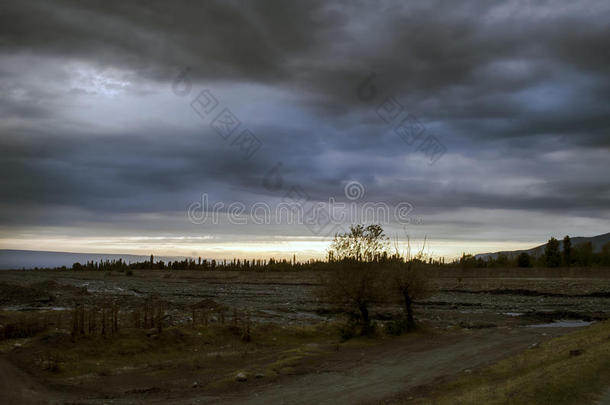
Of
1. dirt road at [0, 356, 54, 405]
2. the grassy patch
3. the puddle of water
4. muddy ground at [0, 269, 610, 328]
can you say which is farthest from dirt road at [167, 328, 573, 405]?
the puddle of water

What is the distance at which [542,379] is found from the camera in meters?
15.1

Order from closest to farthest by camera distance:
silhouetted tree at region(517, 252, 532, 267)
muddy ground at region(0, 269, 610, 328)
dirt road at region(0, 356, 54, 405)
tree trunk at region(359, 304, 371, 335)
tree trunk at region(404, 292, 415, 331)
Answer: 1. dirt road at region(0, 356, 54, 405)
2. tree trunk at region(359, 304, 371, 335)
3. tree trunk at region(404, 292, 415, 331)
4. muddy ground at region(0, 269, 610, 328)
5. silhouetted tree at region(517, 252, 532, 267)

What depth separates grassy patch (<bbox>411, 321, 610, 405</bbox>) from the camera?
45.2 ft

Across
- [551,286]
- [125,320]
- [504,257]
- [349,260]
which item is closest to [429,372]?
[349,260]

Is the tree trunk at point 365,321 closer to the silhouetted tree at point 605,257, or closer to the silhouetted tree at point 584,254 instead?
the silhouetted tree at point 605,257

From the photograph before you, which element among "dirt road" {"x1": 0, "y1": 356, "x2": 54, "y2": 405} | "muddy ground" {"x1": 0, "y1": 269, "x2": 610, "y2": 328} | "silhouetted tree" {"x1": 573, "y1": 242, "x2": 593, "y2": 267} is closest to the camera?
"dirt road" {"x1": 0, "y1": 356, "x2": 54, "y2": 405}

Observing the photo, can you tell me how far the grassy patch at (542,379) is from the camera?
13781 mm

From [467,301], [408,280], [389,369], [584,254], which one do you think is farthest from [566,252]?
[389,369]

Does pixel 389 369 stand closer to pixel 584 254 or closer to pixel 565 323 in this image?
pixel 565 323

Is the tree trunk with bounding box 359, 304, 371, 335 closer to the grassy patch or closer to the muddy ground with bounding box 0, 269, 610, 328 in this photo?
the muddy ground with bounding box 0, 269, 610, 328

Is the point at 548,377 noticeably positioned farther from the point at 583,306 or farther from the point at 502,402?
the point at 583,306

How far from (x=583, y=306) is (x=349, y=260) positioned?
34891 millimetres

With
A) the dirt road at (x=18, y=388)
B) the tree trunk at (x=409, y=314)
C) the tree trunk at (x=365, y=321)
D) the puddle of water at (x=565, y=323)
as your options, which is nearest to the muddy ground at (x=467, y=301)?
the puddle of water at (x=565, y=323)

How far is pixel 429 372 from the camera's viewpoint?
20.3 meters
